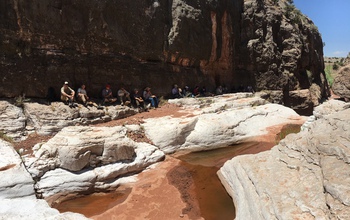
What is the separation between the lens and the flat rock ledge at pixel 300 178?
13.2ft

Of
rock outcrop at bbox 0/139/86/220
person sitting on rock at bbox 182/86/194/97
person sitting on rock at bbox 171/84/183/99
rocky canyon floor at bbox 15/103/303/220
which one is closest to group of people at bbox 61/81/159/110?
person sitting on rock at bbox 171/84/183/99

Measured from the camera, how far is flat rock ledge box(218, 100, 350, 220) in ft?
13.2

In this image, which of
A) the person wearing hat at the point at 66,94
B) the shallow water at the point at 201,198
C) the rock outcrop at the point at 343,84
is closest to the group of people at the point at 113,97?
the person wearing hat at the point at 66,94

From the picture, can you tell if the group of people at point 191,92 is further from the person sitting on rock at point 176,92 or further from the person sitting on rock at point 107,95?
the person sitting on rock at point 107,95

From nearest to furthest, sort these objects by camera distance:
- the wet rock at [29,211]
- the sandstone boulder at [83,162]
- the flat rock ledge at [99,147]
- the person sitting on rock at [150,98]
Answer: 1. the wet rock at [29,211]
2. the flat rock ledge at [99,147]
3. the sandstone boulder at [83,162]
4. the person sitting on rock at [150,98]

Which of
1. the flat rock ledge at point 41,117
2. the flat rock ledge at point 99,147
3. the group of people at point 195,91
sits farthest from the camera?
the group of people at point 195,91

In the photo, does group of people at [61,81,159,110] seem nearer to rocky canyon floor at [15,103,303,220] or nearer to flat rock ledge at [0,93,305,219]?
flat rock ledge at [0,93,305,219]

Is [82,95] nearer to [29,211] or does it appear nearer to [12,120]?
[12,120]

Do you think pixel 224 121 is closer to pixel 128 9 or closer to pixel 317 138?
pixel 317 138

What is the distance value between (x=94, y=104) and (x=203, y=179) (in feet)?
21.9

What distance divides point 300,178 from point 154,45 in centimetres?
1226

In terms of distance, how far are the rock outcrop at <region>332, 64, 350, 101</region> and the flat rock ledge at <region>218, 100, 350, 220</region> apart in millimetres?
10124

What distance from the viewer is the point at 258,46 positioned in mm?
22188

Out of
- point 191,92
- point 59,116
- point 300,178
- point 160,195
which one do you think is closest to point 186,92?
point 191,92
